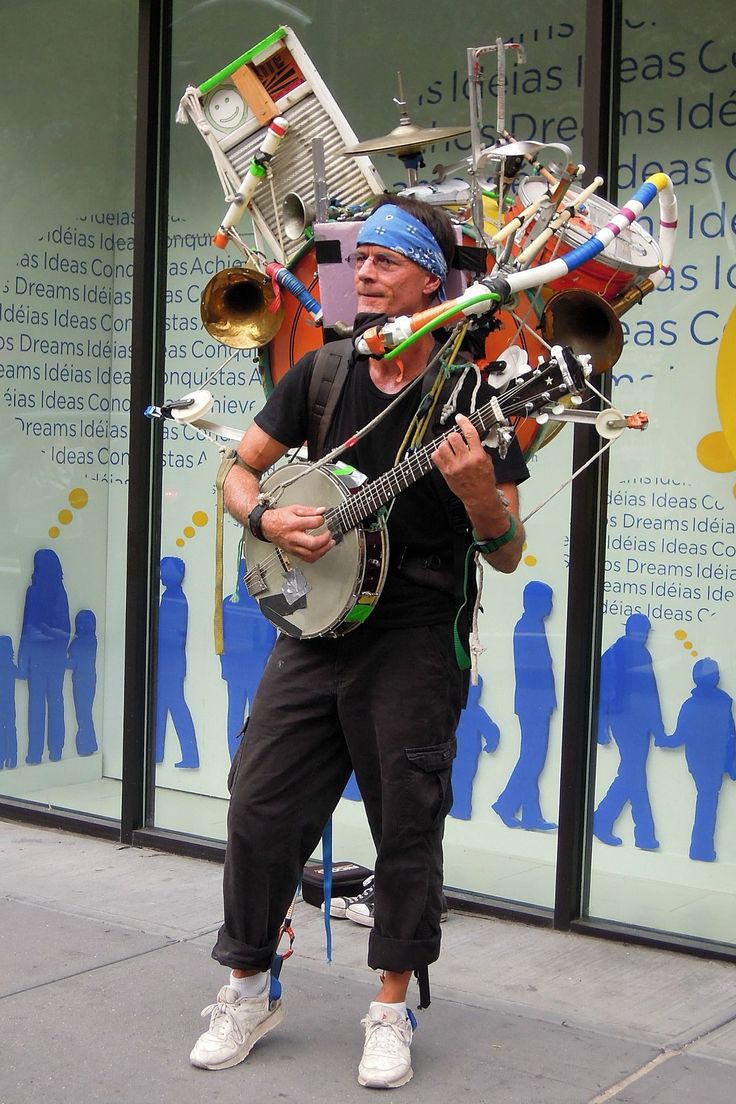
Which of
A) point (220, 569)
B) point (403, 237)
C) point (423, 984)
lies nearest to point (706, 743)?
point (423, 984)

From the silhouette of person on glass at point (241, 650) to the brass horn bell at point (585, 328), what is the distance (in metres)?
2.09

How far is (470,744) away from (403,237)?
2.19m

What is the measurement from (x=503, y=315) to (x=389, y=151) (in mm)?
527

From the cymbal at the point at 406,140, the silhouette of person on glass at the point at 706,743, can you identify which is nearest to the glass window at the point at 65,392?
the cymbal at the point at 406,140

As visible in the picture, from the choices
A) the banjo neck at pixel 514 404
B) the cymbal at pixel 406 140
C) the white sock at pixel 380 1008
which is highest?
the cymbal at pixel 406 140

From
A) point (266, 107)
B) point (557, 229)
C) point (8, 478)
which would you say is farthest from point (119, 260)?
point (557, 229)

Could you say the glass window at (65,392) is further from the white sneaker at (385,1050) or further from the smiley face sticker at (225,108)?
the white sneaker at (385,1050)

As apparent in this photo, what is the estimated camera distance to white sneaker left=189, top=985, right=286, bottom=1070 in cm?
354

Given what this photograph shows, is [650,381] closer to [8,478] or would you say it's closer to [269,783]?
[269,783]

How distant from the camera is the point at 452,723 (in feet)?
11.6

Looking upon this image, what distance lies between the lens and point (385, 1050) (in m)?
3.47

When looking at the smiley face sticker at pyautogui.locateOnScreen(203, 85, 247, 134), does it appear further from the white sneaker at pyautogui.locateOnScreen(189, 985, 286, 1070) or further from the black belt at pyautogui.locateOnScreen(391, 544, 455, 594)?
the white sneaker at pyautogui.locateOnScreen(189, 985, 286, 1070)

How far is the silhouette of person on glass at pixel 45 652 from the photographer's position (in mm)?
6086

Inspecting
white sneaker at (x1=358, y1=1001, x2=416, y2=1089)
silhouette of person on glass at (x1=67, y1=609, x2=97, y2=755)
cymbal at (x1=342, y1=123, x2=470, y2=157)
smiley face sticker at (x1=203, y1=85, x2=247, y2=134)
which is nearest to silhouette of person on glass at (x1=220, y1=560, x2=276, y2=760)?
silhouette of person on glass at (x1=67, y1=609, x2=97, y2=755)
